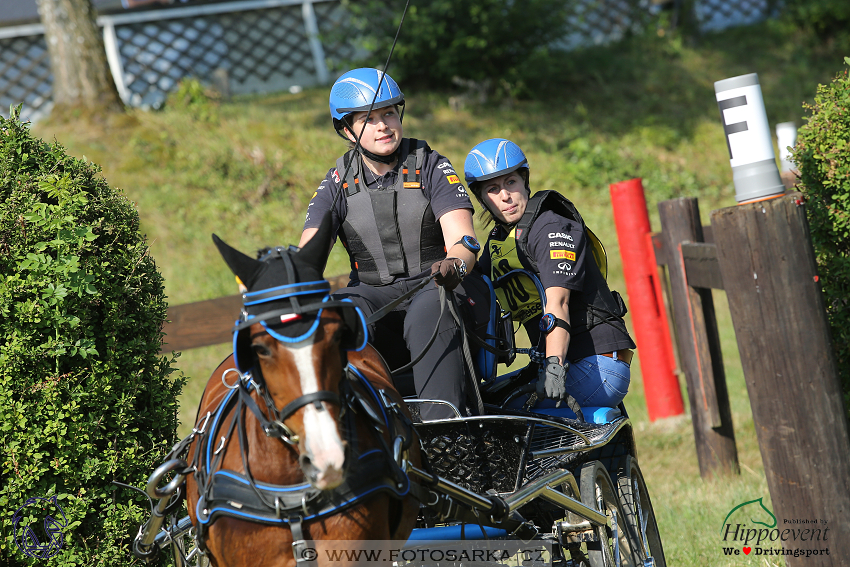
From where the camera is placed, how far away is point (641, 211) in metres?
6.51

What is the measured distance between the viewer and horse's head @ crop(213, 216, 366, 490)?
6.32ft

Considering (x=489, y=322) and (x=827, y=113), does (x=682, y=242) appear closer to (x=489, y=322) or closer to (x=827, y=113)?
(x=827, y=113)

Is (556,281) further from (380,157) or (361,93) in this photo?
(361,93)

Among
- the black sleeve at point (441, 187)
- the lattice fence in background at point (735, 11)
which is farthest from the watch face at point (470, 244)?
the lattice fence in background at point (735, 11)

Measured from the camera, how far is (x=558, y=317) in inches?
135

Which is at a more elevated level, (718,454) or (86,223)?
(86,223)

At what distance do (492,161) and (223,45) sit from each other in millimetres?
12387

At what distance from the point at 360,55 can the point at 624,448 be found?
503 inches

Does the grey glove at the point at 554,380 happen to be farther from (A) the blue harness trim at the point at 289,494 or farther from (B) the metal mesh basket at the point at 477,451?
(A) the blue harness trim at the point at 289,494

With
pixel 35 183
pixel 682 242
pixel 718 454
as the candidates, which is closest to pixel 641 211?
pixel 682 242

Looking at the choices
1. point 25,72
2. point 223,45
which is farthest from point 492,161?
point 25,72

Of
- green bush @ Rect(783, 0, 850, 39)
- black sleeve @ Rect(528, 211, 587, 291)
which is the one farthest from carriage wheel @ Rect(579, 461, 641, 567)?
green bush @ Rect(783, 0, 850, 39)

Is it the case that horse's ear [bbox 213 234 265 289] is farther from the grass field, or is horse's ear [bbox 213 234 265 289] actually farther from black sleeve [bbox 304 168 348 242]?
the grass field

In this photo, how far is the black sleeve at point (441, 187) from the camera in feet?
11.4
